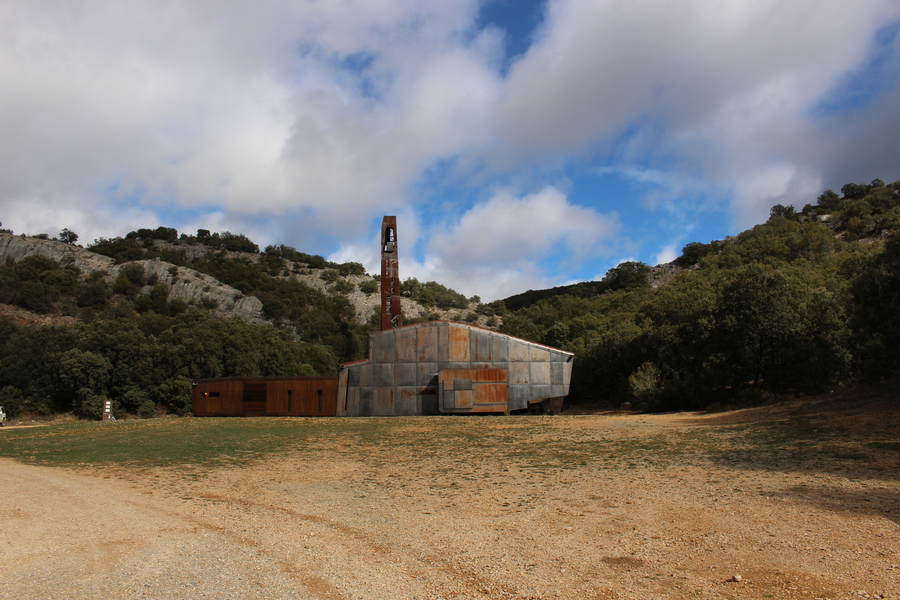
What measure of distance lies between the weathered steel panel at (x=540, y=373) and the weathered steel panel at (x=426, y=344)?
19.8ft

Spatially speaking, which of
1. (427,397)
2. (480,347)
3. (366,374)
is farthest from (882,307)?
(366,374)

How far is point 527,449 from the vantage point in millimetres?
17375

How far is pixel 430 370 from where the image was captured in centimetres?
3591

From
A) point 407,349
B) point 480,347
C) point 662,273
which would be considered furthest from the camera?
point 662,273

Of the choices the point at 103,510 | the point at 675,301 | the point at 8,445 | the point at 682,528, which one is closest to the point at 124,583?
the point at 103,510

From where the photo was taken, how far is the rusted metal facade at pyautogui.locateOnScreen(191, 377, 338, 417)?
36.6 meters

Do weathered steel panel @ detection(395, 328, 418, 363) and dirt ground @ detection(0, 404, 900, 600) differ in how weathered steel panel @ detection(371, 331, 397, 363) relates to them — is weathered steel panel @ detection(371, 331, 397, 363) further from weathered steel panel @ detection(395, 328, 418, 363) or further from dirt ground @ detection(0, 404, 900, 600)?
dirt ground @ detection(0, 404, 900, 600)

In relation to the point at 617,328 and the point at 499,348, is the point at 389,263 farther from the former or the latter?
the point at 617,328

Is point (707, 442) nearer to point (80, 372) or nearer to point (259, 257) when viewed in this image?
point (80, 372)

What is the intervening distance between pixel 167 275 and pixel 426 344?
81.1 meters

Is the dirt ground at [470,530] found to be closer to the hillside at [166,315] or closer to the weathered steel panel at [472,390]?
the weathered steel panel at [472,390]

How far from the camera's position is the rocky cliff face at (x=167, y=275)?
95000 mm

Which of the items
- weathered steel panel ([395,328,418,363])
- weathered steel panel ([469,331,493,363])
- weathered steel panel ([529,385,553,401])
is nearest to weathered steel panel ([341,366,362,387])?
weathered steel panel ([395,328,418,363])

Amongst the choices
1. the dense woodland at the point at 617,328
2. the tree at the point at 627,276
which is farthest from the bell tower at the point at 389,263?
the tree at the point at 627,276
